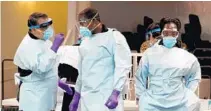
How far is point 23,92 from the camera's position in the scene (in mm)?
2758

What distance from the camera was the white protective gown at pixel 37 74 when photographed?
265 cm

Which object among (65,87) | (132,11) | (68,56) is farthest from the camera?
(132,11)

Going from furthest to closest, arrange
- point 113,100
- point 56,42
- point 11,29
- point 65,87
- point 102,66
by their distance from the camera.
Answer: point 11,29, point 65,87, point 56,42, point 102,66, point 113,100

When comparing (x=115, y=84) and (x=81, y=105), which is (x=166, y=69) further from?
(x=81, y=105)

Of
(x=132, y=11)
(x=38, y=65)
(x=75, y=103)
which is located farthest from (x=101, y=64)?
(x=132, y=11)

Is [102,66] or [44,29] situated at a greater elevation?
[44,29]

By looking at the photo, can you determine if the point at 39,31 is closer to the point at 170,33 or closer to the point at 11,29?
the point at 170,33

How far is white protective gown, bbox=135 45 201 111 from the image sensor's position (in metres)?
2.51

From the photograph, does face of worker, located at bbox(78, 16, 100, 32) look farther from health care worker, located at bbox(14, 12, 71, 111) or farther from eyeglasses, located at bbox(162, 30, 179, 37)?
eyeglasses, located at bbox(162, 30, 179, 37)

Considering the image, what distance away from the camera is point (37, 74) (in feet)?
8.95

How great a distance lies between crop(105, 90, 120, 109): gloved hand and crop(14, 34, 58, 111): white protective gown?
512mm

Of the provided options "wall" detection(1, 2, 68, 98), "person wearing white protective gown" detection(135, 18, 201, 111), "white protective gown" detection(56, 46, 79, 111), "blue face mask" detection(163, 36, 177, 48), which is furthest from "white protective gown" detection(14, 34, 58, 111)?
"wall" detection(1, 2, 68, 98)

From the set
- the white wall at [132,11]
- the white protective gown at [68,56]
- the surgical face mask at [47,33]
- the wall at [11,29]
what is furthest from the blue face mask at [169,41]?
the white wall at [132,11]

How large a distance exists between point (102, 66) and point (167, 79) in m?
0.40
